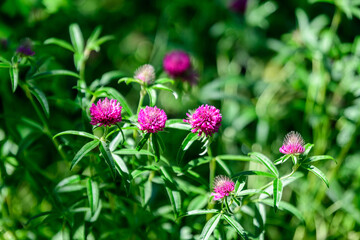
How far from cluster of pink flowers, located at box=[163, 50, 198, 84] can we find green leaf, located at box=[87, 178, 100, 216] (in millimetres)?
743

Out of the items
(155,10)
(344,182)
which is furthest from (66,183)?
(155,10)

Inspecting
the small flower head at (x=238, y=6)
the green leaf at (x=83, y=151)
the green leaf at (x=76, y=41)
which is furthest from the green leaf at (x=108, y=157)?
the small flower head at (x=238, y=6)

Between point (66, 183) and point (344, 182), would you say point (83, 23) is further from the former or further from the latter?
point (344, 182)

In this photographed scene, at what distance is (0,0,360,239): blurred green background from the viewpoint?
1.53m

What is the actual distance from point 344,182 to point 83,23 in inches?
73.6

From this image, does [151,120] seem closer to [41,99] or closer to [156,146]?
[156,146]

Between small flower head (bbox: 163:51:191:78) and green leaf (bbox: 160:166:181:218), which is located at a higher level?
small flower head (bbox: 163:51:191:78)

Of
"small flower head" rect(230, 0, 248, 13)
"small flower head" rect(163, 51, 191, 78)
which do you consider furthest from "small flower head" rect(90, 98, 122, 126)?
"small flower head" rect(230, 0, 248, 13)

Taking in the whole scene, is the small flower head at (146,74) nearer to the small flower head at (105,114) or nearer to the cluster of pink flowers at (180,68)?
the small flower head at (105,114)

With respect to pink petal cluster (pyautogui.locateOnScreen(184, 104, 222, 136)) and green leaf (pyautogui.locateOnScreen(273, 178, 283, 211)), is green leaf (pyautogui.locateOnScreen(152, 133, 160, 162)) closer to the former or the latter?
pink petal cluster (pyautogui.locateOnScreen(184, 104, 222, 136))

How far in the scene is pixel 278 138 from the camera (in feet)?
6.62

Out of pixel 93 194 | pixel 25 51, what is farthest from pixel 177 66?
pixel 93 194

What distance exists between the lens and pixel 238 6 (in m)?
2.36

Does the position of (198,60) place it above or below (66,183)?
above
